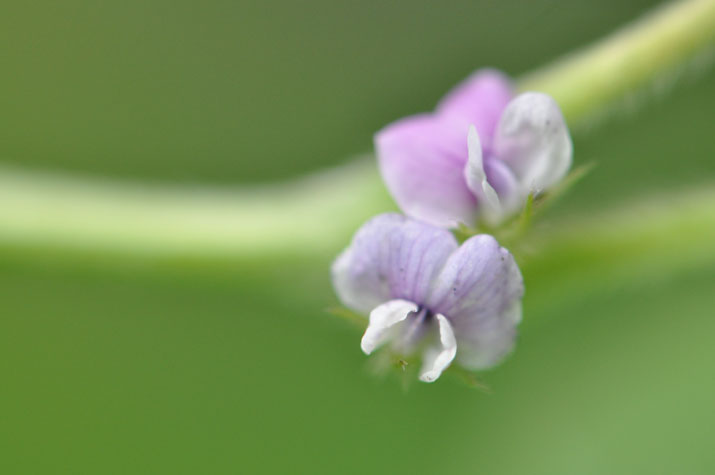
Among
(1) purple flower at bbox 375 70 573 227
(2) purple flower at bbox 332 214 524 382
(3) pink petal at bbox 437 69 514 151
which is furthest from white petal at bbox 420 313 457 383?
(3) pink petal at bbox 437 69 514 151

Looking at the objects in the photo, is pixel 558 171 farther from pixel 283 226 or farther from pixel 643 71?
pixel 283 226

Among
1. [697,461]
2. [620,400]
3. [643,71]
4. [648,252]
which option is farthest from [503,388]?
[643,71]

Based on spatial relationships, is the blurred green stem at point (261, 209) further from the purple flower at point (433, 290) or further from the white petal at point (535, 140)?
the purple flower at point (433, 290)

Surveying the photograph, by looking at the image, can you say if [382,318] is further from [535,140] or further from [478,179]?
[535,140]

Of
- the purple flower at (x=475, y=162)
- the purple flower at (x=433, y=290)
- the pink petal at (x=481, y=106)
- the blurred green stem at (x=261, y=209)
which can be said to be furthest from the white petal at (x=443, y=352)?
the blurred green stem at (x=261, y=209)

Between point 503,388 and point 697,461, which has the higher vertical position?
point 503,388

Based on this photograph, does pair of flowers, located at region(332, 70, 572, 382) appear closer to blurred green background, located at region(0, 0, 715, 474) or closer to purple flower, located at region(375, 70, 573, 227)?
purple flower, located at region(375, 70, 573, 227)
